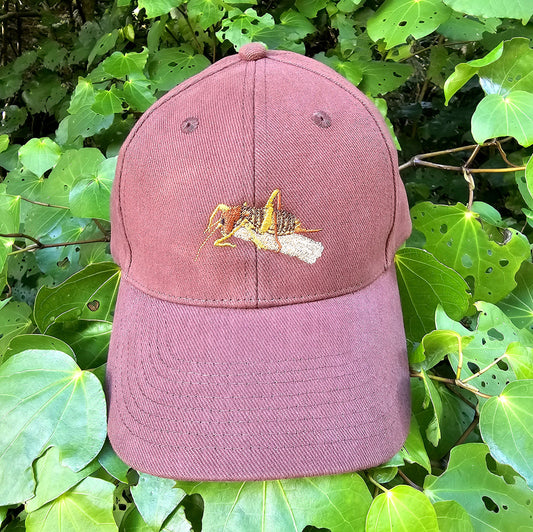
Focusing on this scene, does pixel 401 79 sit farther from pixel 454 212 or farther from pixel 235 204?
pixel 235 204

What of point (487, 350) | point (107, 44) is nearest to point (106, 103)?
point (107, 44)

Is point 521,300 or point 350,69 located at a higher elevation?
point 350,69

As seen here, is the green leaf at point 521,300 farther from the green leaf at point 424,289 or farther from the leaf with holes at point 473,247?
the green leaf at point 424,289

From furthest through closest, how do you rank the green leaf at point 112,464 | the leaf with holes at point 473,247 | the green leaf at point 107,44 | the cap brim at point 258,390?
the green leaf at point 107,44 → the leaf with holes at point 473,247 → the green leaf at point 112,464 → the cap brim at point 258,390

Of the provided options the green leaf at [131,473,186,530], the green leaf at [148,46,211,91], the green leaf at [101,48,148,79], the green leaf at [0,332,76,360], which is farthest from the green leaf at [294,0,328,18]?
the green leaf at [131,473,186,530]

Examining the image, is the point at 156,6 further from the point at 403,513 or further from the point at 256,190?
the point at 403,513

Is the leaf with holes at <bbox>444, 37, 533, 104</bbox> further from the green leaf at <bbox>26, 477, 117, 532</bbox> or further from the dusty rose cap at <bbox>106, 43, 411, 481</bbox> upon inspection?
the green leaf at <bbox>26, 477, 117, 532</bbox>

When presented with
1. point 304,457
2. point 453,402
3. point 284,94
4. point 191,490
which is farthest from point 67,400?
point 453,402

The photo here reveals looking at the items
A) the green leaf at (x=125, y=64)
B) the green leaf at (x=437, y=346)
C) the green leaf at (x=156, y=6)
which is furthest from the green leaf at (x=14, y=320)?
the green leaf at (x=437, y=346)
